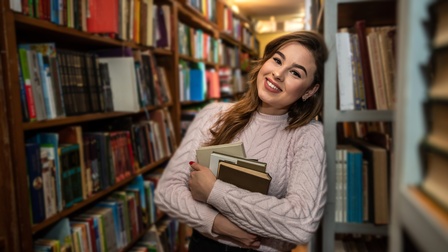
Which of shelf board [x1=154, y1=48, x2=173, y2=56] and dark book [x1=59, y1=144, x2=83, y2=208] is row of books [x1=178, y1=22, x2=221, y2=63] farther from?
dark book [x1=59, y1=144, x2=83, y2=208]

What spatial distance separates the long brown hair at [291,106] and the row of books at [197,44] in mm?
1589

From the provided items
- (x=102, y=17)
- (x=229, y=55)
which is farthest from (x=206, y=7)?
(x=102, y=17)

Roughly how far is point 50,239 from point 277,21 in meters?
5.74

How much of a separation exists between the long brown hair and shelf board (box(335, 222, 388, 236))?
1.19ft

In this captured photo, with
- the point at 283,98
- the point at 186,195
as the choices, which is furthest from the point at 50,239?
the point at 283,98

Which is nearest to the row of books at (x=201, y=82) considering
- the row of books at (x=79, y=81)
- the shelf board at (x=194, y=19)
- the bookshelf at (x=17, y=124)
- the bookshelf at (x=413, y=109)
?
the shelf board at (x=194, y=19)

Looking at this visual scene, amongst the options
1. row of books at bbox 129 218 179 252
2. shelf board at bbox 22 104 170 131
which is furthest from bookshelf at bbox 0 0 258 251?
row of books at bbox 129 218 179 252

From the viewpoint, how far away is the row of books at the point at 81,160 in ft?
4.03

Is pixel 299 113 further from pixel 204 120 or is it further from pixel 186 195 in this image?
pixel 186 195

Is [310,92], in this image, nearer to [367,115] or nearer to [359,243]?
[367,115]

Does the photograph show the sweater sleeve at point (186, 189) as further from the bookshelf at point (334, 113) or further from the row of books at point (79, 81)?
the row of books at point (79, 81)

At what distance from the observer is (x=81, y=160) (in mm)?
1458

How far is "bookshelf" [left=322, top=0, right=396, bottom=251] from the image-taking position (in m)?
1.02

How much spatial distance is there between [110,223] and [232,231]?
2.89 feet
